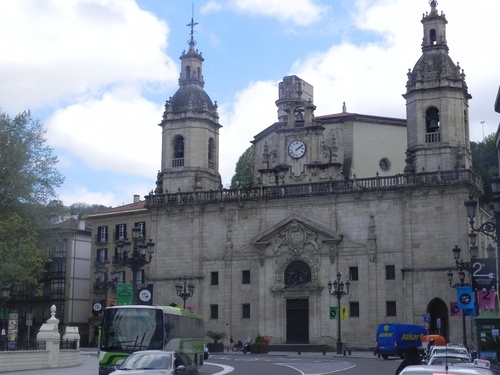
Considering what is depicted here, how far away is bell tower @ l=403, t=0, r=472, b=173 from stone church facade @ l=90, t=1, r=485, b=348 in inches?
3.3

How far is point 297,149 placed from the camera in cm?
6262

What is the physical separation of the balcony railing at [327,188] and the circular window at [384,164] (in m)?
8.37

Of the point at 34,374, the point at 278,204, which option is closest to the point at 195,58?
the point at 278,204

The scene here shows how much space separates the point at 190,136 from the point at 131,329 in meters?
40.4

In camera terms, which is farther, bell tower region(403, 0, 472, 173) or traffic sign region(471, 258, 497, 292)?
bell tower region(403, 0, 472, 173)

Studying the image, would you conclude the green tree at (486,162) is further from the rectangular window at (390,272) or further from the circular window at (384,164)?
the rectangular window at (390,272)

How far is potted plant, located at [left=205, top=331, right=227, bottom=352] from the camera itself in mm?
57750

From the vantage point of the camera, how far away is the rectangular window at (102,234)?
7569 centimetres

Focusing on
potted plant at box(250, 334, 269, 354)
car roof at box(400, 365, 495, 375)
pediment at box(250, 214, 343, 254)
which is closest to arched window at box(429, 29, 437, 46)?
pediment at box(250, 214, 343, 254)

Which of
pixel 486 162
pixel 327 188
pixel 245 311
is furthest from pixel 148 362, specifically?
pixel 486 162

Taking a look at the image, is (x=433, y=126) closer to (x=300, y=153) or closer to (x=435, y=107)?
(x=435, y=107)

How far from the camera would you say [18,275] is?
43.0 meters

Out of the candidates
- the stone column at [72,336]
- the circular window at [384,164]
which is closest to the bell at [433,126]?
the circular window at [384,164]

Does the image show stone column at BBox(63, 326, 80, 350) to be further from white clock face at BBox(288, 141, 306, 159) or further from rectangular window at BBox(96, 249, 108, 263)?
rectangular window at BBox(96, 249, 108, 263)
